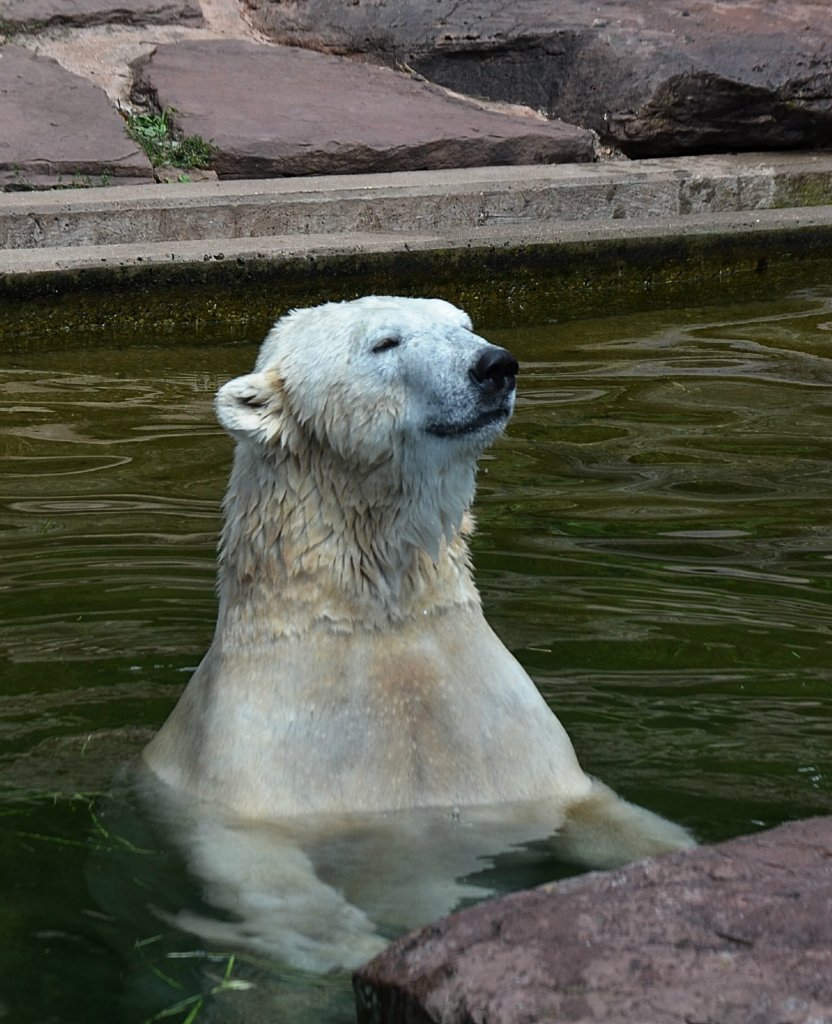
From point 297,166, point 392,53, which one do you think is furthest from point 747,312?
point 392,53

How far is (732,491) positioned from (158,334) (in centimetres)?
267

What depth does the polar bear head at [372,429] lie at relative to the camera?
9.90 feet

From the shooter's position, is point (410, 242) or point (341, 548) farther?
point (410, 242)

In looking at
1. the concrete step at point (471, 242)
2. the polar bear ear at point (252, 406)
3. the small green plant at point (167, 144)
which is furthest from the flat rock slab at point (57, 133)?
the polar bear ear at point (252, 406)

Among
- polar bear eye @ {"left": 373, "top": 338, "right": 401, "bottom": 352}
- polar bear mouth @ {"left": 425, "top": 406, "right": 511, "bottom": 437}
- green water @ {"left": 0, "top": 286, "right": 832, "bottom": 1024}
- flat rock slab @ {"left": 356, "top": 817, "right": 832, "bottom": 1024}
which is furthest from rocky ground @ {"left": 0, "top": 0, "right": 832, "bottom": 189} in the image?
flat rock slab @ {"left": 356, "top": 817, "right": 832, "bottom": 1024}

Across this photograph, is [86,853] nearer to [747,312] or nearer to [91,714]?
[91,714]

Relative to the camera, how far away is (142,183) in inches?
296

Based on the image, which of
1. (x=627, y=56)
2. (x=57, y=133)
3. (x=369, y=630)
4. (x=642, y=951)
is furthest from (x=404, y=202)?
(x=642, y=951)

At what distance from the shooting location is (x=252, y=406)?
3.18 meters

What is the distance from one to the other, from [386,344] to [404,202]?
4256 millimetres

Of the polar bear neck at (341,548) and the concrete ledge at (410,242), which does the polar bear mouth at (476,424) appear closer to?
the polar bear neck at (341,548)

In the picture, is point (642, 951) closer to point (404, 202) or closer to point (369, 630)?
point (369, 630)

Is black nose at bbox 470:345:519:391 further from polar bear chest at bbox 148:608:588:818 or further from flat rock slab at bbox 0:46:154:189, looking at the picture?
flat rock slab at bbox 0:46:154:189

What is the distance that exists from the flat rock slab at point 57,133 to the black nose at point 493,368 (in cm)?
479
